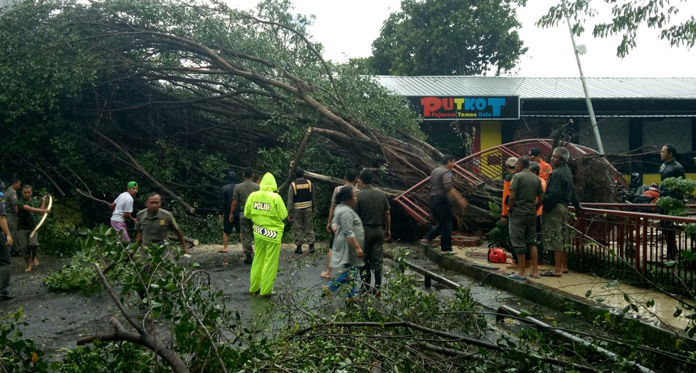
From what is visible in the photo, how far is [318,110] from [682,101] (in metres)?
15.2

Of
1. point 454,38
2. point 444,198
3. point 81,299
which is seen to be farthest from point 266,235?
point 454,38

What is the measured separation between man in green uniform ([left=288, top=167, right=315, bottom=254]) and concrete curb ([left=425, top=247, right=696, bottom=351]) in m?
2.52

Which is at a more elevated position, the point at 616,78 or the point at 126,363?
the point at 616,78

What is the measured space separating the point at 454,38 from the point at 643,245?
103 feet

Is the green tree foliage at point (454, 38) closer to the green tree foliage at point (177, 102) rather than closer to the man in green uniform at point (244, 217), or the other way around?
the green tree foliage at point (177, 102)

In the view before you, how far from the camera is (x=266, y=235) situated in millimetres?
8492

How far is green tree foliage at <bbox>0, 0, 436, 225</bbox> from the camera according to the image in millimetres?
14648

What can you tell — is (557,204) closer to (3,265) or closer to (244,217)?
(244,217)

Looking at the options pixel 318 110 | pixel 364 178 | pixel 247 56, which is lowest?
pixel 364 178

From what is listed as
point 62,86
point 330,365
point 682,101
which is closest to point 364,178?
point 330,365

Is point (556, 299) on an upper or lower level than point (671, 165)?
lower

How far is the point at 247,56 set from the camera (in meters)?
15.2

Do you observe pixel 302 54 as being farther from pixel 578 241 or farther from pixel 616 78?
pixel 616 78

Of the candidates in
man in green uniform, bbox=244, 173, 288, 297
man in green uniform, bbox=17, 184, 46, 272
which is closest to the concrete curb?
man in green uniform, bbox=244, 173, 288, 297
